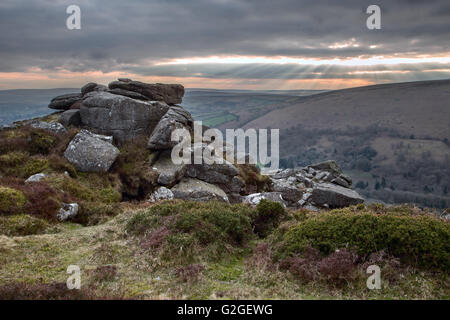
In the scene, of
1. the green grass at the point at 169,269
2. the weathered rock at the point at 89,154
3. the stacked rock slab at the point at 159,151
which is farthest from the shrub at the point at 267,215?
the weathered rock at the point at 89,154

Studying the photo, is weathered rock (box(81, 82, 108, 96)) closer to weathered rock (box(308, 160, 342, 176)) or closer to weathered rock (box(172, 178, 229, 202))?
weathered rock (box(172, 178, 229, 202))

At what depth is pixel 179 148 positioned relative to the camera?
95.3ft

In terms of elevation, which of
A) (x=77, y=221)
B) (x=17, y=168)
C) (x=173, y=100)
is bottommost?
(x=77, y=221)

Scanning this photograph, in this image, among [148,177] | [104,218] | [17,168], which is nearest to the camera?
[104,218]

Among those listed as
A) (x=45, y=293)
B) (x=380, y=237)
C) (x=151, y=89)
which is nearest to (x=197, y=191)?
(x=151, y=89)

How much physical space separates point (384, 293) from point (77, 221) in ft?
53.5

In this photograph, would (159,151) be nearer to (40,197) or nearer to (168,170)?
(168,170)

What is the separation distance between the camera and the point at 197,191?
2594cm

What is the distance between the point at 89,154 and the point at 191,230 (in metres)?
15.9

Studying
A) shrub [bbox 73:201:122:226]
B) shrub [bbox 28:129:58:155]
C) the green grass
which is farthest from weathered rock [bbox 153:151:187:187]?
the green grass
